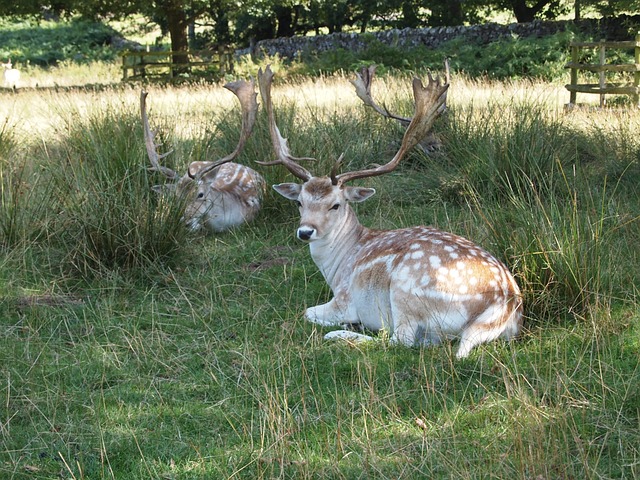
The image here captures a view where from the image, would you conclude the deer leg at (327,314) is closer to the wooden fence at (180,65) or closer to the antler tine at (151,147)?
the antler tine at (151,147)

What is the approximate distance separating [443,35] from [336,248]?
64.0ft

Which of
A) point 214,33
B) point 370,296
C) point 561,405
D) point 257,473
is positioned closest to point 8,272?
point 370,296

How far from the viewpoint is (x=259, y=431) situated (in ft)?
12.1

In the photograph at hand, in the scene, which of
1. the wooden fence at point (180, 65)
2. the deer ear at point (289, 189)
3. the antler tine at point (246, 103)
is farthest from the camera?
the wooden fence at point (180, 65)

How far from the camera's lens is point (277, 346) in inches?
177

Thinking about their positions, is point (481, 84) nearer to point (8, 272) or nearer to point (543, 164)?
point (543, 164)

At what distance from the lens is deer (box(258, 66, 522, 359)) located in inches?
176

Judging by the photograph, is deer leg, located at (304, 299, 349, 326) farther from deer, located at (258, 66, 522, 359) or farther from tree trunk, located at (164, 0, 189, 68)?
tree trunk, located at (164, 0, 189, 68)

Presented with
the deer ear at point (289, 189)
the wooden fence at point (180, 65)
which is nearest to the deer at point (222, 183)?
the deer ear at point (289, 189)

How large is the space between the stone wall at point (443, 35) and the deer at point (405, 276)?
16.7 metres

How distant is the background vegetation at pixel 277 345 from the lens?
346cm

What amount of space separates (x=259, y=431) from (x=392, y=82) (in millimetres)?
Answer: 9366

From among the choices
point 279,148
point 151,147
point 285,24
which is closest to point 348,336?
point 279,148

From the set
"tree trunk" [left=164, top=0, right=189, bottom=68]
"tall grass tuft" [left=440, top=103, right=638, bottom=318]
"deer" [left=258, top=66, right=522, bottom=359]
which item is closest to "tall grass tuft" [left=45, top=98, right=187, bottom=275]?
"deer" [left=258, top=66, right=522, bottom=359]
